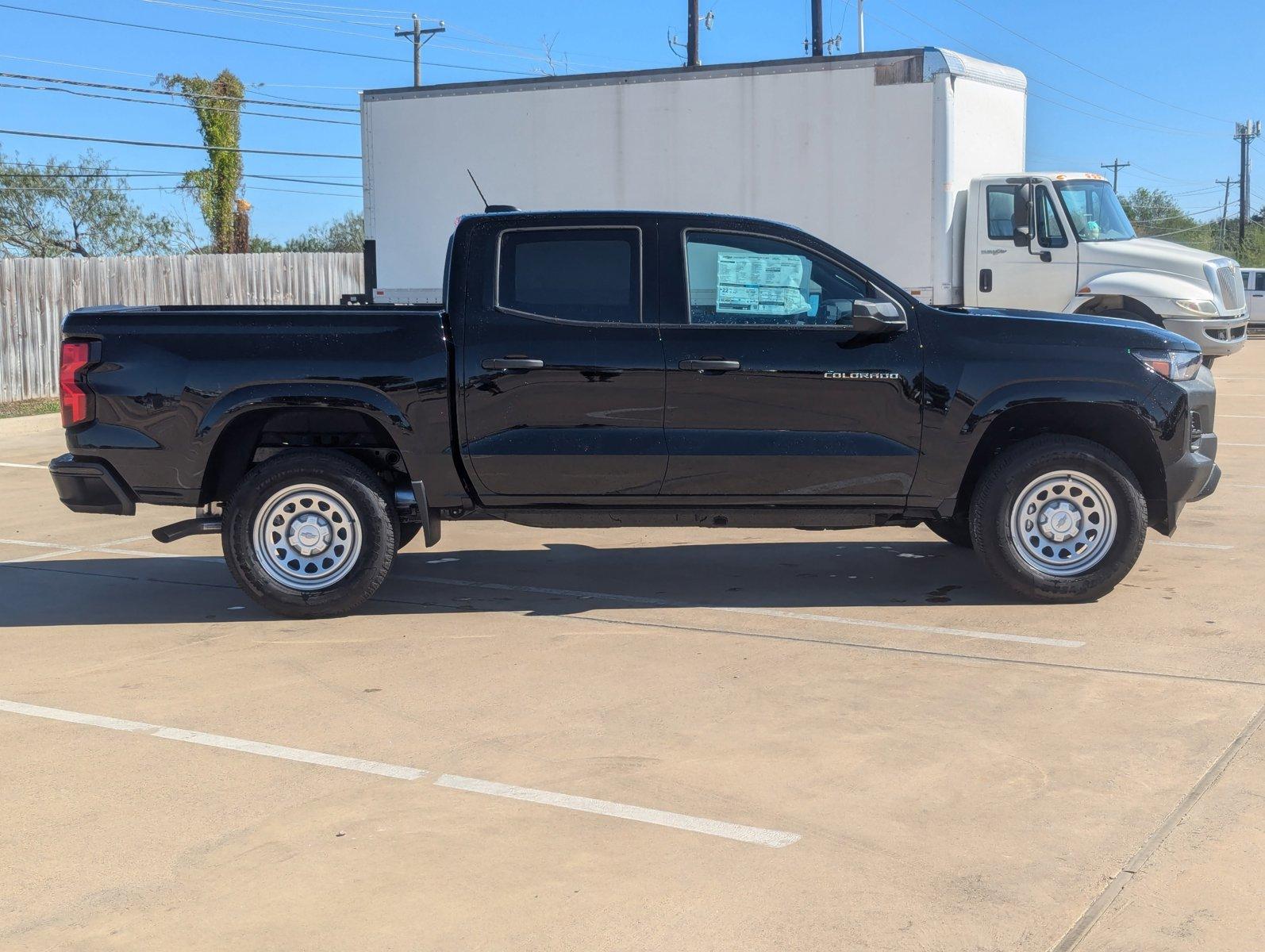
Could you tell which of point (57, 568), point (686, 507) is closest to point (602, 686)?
point (686, 507)

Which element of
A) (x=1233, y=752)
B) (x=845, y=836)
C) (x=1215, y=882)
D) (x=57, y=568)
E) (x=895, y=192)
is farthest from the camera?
(x=895, y=192)

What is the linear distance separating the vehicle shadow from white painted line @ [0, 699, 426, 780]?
5.22 feet

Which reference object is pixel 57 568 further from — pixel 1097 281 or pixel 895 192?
pixel 1097 281

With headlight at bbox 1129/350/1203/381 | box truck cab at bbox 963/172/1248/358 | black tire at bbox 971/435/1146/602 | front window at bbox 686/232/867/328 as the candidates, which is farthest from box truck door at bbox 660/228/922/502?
box truck cab at bbox 963/172/1248/358

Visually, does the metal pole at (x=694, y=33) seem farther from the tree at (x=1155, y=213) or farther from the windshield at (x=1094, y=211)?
the tree at (x=1155, y=213)

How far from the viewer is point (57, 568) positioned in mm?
8570

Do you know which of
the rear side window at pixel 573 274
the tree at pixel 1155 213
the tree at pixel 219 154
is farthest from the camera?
the tree at pixel 1155 213

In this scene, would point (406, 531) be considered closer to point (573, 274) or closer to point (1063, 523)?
point (573, 274)

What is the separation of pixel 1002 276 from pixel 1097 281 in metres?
1.02

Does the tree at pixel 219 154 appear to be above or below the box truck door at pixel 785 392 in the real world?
above

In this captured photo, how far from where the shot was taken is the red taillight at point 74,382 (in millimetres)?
6988

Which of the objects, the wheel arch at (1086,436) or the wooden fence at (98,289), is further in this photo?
the wooden fence at (98,289)

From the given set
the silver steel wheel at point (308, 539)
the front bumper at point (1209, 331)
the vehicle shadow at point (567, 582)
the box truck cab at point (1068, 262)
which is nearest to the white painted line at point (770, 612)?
the vehicle shadow at point (567, 582)

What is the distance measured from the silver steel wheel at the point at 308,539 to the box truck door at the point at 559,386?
2.36 ft
